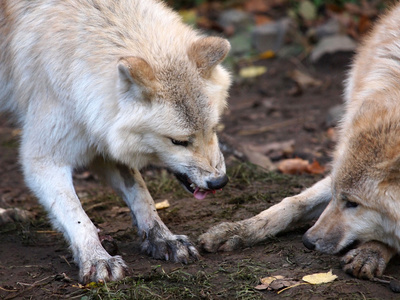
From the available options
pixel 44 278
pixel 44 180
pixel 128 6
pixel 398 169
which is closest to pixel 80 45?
pixel 128 6

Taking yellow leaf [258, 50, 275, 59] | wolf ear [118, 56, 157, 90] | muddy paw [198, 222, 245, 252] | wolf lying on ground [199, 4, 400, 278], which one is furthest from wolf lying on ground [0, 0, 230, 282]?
yellow leaf [258, 50, 275, 59]

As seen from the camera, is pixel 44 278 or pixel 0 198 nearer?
pixel 44 278

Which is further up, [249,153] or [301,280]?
[301,280]

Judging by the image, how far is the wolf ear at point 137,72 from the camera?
371cm

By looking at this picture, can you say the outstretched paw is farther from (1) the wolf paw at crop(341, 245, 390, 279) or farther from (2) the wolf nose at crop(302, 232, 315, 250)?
(1) the wolf paw at crop(341, 245, 390, 279)

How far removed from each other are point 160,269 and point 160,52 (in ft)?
4.83

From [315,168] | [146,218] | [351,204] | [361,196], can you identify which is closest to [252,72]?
[315,168]

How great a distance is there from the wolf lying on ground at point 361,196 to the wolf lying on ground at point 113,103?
0.59 metres

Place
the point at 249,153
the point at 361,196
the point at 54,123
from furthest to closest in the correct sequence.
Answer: the point at 249,153 < the point at 54,123 < the point at 361,196

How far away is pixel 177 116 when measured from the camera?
3.90 meters

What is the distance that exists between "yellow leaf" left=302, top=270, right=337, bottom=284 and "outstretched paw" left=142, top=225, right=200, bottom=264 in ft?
2.62

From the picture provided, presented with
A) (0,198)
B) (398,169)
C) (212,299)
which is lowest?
(0,198)

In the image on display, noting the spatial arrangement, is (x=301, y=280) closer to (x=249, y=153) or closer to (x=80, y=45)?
(x=80, y=45)

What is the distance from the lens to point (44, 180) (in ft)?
→ 13.7
